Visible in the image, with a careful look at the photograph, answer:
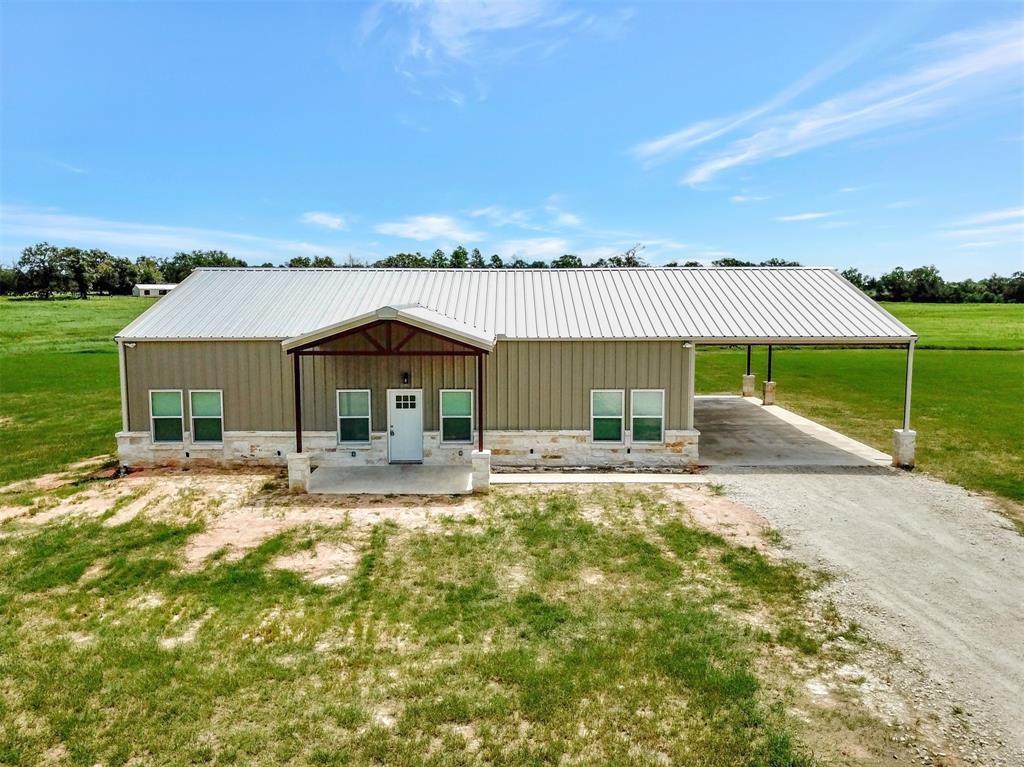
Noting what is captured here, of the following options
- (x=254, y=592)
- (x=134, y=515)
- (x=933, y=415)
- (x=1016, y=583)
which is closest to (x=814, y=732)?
(x=1016, y=583)

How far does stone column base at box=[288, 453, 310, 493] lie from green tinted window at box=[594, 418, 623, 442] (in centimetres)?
677

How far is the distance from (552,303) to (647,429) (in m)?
4.34

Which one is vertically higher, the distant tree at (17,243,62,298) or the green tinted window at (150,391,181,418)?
the distant tree at (17,243,62,298)

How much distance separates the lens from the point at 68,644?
703cm

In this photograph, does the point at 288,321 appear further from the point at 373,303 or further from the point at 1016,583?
the point at 1016,583

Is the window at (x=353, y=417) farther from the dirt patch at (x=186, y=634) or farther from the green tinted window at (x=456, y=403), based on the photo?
the dirt patch at (x=186, y=634)

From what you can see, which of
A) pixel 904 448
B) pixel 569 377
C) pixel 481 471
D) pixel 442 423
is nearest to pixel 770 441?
pixel 904 448

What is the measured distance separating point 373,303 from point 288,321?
239 centimetres

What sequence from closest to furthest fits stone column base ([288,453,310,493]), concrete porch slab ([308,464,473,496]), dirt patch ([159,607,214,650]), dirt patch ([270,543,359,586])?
dirt patch ([159,607,214,650])
dirt patch ([270,543,359,586])
concrete porch slab ([308,464,473,496])
stone column base ([288,453,310,493])

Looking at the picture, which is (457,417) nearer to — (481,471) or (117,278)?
(481,471)

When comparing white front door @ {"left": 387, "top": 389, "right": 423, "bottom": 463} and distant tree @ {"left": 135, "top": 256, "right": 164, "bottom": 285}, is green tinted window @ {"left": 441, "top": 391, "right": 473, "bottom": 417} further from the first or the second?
distant tree @ {"left": 135, "top": 256, "right": 164, "bottom": 285}

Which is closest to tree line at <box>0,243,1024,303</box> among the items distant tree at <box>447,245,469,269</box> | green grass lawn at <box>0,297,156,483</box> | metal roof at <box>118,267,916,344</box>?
distant tree at <box>447,245,469,269</box>

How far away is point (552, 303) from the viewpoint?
16.8m

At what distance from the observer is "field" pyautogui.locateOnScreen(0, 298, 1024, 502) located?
15.8 metres
